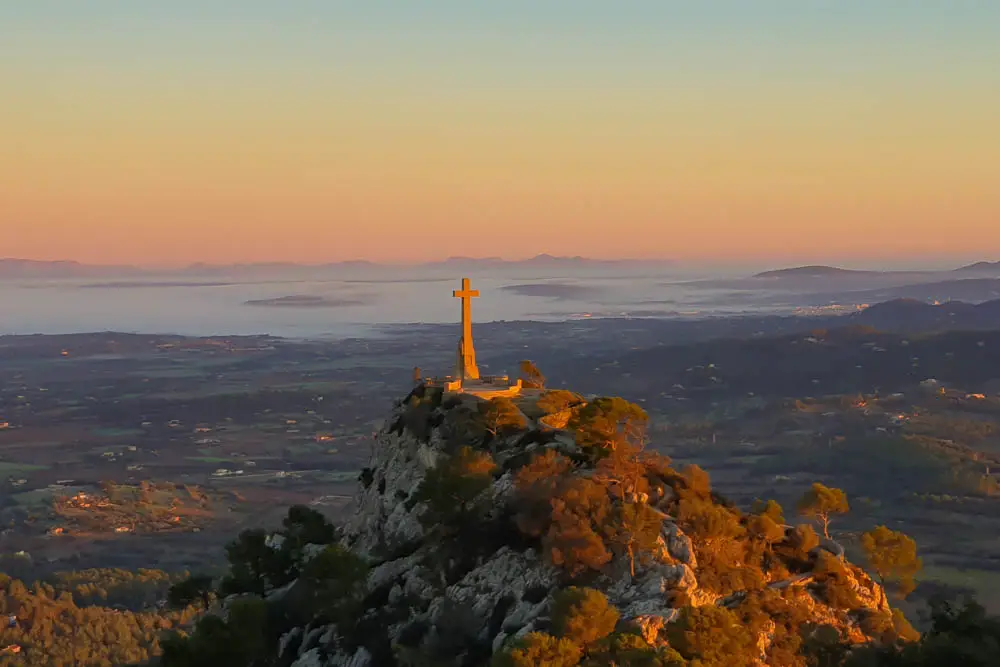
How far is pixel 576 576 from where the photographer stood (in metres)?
41.5

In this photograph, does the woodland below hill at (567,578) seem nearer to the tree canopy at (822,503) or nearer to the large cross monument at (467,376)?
the tree canopy at (822,503)

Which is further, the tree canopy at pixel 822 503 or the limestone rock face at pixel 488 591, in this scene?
the tree canopy at pixel 822 503

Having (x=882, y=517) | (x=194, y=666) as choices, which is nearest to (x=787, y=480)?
(x=882, y=517)

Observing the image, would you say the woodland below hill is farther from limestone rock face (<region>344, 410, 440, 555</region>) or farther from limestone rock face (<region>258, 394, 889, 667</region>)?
limestone rock face (<region>344, 410, 440, 555</region>)

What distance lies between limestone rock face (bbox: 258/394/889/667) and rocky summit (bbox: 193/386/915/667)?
0.24 ft

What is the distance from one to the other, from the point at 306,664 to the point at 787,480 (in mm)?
158807

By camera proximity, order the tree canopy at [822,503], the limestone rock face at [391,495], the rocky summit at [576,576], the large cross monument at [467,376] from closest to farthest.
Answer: the rocky summit at [576,576]
the tree canopy at [822,503]
the limestone rock face at [391,495]
the large cross monument at [467,376]

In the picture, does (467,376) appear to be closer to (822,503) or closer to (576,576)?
(822,503)

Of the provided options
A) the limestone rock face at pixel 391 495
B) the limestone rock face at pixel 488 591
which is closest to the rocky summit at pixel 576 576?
the limestone rock face at pixel 488 591

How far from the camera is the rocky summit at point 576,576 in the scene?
37.4 meters

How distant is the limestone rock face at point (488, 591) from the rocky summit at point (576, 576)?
0.07 metres

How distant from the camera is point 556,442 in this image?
53094 mm

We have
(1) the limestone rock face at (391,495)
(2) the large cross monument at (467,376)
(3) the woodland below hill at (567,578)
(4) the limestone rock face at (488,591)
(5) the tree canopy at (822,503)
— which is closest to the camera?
(3) the woodland below hill at (567,578)

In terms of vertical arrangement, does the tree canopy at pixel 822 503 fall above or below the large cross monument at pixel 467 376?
below
